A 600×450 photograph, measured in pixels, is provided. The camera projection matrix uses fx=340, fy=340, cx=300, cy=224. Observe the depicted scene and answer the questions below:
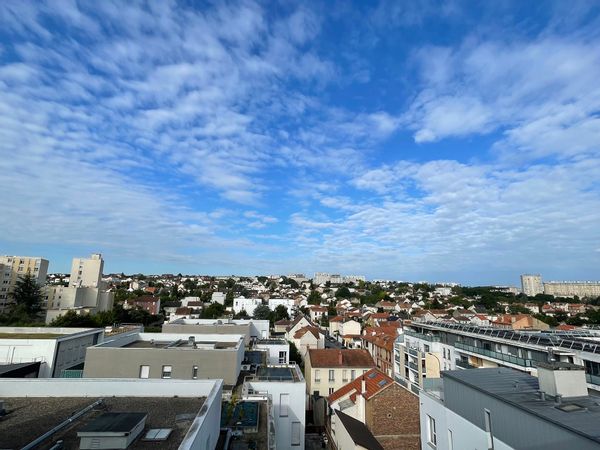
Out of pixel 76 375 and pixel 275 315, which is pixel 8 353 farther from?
pixel 275 315

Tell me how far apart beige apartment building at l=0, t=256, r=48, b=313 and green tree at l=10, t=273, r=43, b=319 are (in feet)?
36.6

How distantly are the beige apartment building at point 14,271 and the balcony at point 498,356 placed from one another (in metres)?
80.7

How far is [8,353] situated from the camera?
896 inches

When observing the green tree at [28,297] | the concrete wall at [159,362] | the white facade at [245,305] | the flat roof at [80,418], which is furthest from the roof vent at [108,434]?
the white facade at [245,305]

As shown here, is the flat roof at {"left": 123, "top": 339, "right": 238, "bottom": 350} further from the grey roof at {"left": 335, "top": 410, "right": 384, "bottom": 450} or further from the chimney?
the chimney

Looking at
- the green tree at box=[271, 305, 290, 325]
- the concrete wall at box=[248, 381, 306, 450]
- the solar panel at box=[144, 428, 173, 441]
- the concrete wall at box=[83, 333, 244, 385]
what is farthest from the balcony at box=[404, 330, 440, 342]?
the green tree at box=[271, 305, 290, 325]

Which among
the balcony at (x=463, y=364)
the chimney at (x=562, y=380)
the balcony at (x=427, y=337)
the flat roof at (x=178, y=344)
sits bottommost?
the balcony at (x=463, y=364)

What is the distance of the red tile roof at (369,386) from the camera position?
20594mm

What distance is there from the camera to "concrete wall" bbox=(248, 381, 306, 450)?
15.5 metres

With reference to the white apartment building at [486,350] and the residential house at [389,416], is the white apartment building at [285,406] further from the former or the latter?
the white apartment building at [486,350]

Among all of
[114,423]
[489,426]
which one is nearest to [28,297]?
[114,423]

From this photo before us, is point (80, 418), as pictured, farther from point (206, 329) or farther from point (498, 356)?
point (498, 356)

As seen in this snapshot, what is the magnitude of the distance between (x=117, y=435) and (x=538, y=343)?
24.9 meters

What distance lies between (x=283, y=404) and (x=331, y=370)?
15.4 metres
